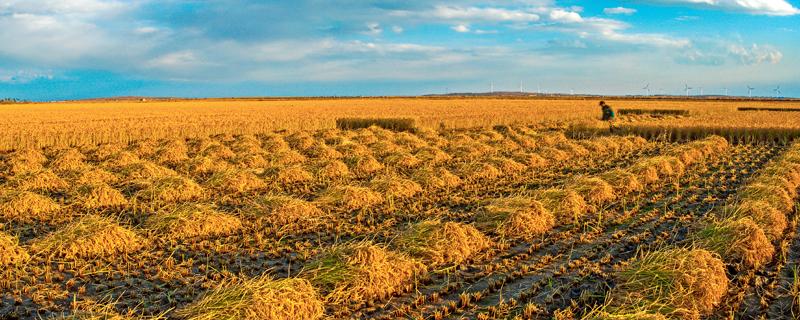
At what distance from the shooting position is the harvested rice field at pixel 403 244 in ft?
17.5

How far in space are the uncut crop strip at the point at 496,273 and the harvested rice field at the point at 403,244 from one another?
3 centimetres

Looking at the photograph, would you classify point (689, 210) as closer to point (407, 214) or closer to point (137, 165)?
point (407, 214)

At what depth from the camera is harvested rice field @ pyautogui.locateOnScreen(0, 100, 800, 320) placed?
5.32m

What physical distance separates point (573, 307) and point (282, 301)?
8.23 feet

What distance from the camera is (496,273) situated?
6242 millimetres

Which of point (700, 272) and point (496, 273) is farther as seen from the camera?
point (496, 273)

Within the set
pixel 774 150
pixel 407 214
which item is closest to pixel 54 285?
pixel 407 214

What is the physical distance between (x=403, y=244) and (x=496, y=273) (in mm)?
1180

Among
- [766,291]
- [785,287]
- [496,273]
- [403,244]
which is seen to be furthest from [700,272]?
[403,244]

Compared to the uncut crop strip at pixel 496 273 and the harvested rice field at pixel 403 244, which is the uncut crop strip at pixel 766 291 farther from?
the uncut crop strip at pixel 496 273

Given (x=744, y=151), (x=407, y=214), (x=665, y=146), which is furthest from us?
(x=665, y=146)

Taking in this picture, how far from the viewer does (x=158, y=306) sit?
17.5ft

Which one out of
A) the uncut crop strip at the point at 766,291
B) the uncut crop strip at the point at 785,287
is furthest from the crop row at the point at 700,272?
the uncut crop strip at the point at 785,287

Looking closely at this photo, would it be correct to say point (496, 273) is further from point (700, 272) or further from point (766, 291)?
point (766, 291)
